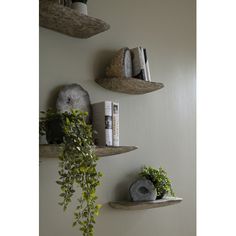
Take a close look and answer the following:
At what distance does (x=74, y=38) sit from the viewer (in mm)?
1722

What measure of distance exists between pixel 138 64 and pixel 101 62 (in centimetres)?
19

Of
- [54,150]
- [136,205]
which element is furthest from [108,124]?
[136,205]

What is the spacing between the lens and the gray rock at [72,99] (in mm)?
1604

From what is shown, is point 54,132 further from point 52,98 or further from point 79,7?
point 79,7

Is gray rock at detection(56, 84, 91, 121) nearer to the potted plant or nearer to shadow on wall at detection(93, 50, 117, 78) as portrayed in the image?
shadow on wall at detection(93, 50, 117, 78)

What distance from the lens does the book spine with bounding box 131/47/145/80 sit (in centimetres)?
183

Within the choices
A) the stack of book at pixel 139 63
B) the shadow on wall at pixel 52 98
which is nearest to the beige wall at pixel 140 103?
the shadow on wall at pixel 52 98

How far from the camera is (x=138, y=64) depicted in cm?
184

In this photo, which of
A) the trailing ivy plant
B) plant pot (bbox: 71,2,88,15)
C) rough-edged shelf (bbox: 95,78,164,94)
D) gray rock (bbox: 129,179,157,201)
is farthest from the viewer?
gray rock (bbox: 129,179,157,201)

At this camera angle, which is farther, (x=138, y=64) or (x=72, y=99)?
(x=138, y=64)

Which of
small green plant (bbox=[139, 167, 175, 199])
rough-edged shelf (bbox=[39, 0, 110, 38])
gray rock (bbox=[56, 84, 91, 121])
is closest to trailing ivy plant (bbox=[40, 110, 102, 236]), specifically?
gray rock (bbox=[56, 84, 91, 121])

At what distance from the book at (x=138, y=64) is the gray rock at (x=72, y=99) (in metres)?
0.30

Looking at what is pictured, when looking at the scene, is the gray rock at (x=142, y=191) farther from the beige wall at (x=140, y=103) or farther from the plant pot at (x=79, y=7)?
the plant pot at (x=79, y=7)

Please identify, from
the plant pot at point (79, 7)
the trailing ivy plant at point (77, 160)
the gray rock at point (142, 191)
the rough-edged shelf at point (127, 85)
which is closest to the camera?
the trailing ivy plant at point (77, 160)
